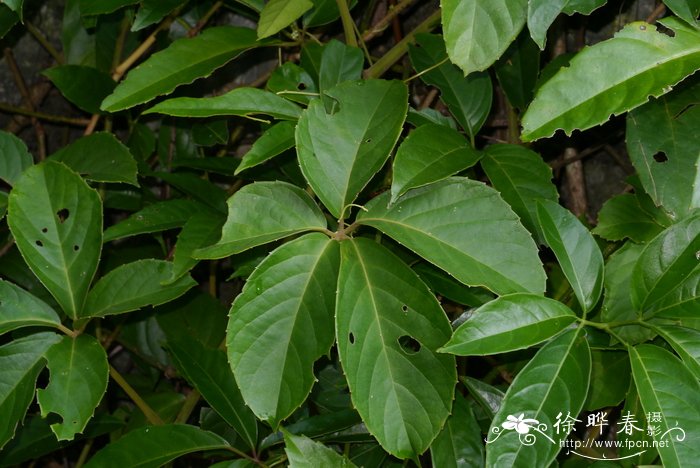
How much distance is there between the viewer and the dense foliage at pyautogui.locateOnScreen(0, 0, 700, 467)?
0.95 m

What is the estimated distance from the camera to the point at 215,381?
1279 millimetres

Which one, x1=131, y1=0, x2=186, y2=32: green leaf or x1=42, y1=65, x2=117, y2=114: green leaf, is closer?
x1=131, y1=0, x2=186, y2=32: green leaf

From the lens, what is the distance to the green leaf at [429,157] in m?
1.02

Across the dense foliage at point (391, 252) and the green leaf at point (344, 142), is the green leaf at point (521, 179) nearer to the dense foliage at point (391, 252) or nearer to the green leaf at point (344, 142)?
the dense foliage at point (391, 252)

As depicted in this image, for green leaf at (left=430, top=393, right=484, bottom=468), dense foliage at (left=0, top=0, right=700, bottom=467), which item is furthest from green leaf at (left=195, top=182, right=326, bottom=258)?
green leaf at (left=430, top=393, right=484, bottom=468)

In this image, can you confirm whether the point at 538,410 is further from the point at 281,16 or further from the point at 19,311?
the point at 19,311

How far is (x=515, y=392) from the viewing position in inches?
36.6

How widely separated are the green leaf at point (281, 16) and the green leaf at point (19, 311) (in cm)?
56

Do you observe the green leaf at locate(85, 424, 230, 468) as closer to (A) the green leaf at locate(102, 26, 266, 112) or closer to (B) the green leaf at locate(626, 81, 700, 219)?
(A) the green leaf at locate(102, 26, 266, 112)

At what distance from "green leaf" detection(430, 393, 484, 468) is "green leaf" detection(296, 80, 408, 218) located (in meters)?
0.38

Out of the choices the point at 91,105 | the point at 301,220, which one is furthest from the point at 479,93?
the point at 91,105

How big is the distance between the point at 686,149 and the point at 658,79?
22cm

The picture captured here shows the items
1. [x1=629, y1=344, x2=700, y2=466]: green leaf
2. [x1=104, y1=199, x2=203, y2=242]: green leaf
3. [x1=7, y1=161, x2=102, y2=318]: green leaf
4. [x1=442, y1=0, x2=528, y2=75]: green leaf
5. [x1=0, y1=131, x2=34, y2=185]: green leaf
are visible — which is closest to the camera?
[x1=629, y1=344, x2=700, y2=466]: green leaf

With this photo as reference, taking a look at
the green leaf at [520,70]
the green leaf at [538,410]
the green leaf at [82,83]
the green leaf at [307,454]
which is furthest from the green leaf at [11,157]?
the green leaf at [538,410]
